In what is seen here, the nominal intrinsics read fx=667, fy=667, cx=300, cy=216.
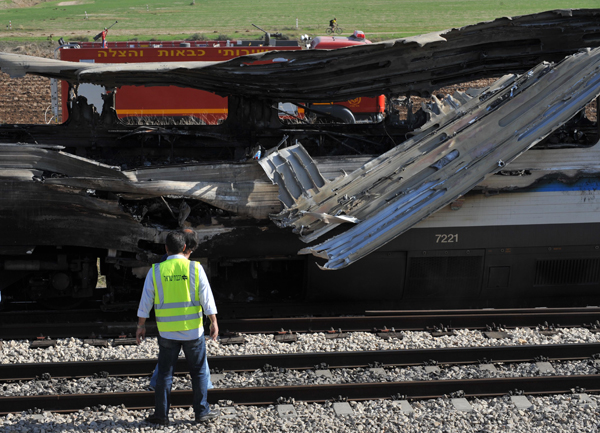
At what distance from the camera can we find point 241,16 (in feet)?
218

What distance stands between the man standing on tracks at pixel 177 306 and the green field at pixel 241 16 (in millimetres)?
44851

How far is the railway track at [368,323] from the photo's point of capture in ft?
25.1

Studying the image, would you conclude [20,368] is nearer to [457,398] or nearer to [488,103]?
[457,398]

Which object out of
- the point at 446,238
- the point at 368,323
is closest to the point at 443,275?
the point at 446,238

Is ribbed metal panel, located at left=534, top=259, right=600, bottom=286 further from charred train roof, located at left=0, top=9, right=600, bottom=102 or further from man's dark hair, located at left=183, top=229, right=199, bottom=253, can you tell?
man's dark hair, located at left=183, top=229, right=199, bottom=253

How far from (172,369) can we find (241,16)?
64586 millimetres

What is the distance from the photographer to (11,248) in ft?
25.3

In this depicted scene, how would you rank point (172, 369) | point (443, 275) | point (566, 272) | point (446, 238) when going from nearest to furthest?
point (172, 369) → point (446, 238) → point (443, 275) → point (566, 272)

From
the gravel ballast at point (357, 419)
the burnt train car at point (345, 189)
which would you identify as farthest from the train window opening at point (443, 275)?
the gravel ballast at point (357, 419)

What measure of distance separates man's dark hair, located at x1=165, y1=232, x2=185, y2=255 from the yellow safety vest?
0.10 meters

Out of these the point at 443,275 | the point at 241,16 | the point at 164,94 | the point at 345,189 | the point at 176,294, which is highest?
the point at 241,16

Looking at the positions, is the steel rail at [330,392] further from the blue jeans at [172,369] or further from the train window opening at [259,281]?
the train window opening at [259,281]

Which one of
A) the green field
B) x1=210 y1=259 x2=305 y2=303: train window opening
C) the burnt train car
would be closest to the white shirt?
the burnt train car

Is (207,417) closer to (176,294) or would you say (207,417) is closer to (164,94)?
(176,294)
